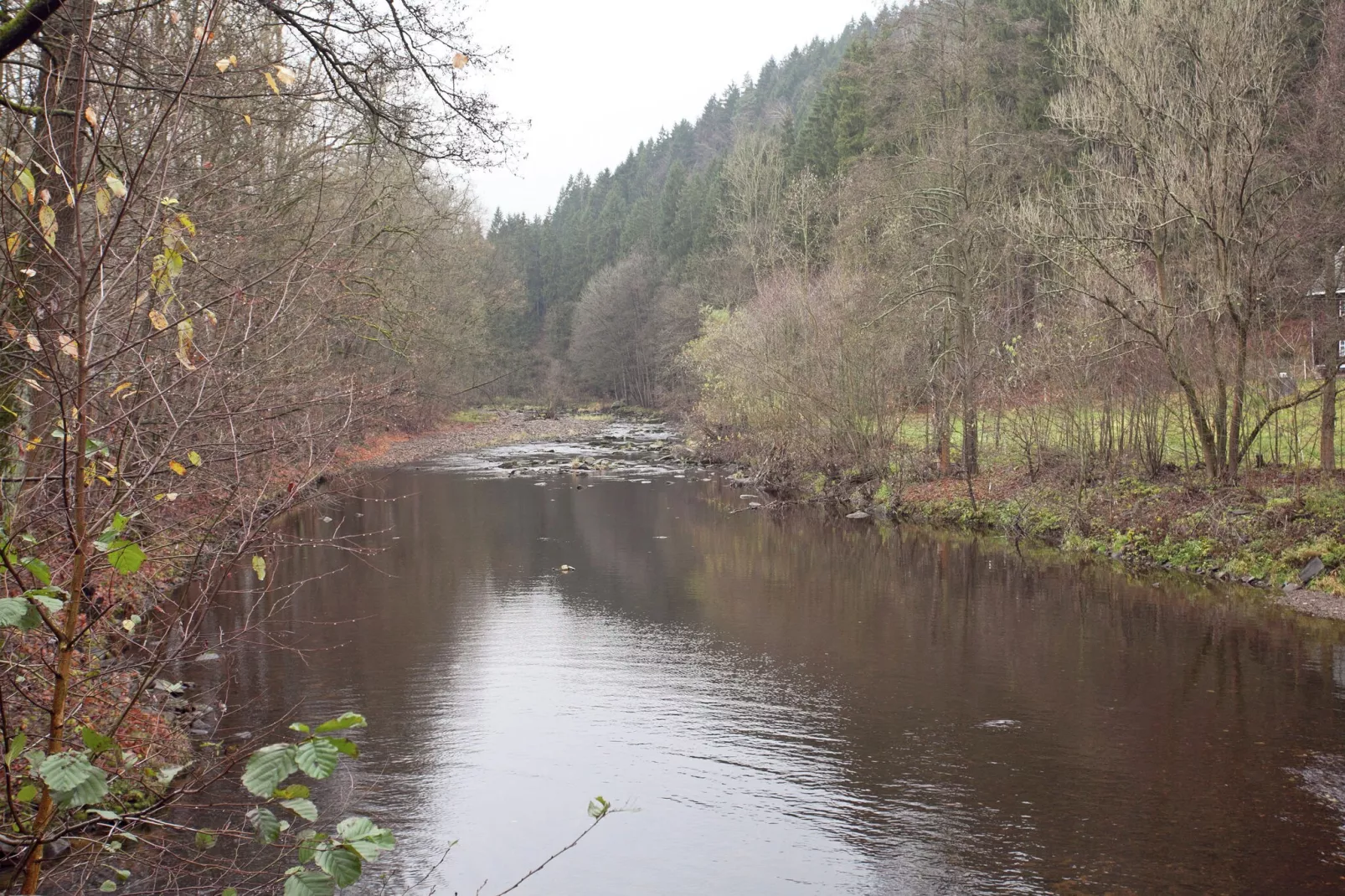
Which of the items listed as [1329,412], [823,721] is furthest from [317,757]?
[1329,412]

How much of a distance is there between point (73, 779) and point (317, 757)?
60 cm

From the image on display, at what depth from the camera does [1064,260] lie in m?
19.0

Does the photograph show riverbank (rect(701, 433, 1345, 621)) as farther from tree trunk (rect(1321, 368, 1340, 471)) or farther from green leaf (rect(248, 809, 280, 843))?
green leaf (rect(248, 809, 280, 843))

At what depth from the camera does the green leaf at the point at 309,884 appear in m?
2.64

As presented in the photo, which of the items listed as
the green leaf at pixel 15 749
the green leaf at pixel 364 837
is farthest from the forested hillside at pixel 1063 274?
the green leaf at pixel 15 749

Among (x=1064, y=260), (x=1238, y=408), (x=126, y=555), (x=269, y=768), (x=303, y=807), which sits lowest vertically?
(x=303, y=807)

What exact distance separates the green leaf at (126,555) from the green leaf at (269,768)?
2.00 feet

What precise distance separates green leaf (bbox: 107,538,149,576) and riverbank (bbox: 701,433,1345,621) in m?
15.2

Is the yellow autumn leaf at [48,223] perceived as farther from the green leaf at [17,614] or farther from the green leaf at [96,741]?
the green leaf at [96,741]

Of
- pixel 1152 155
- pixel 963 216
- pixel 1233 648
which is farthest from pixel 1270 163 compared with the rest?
pixel 1233 648

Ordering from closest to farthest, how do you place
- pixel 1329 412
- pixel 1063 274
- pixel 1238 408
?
pixel 1329 412
pixel 1238 408
pixel 1063 274

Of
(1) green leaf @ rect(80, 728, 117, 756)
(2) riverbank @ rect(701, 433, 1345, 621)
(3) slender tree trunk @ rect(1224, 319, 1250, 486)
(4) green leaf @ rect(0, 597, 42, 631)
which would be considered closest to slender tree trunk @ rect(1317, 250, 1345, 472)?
(2) riverbank @ rect(701, 433, 1345, 621)

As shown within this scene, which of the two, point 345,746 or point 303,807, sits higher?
point 345,746

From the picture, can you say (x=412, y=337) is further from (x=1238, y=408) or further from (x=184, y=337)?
(x=184, y=337)
